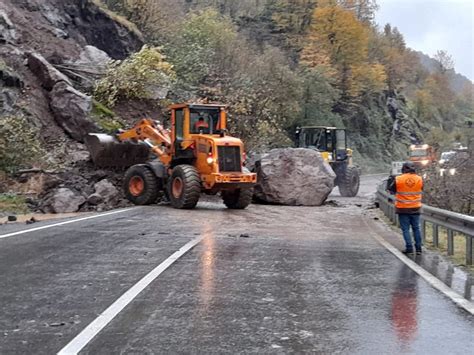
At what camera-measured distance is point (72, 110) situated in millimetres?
25922

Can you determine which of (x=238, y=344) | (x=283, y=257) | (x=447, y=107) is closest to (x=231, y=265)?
(x=283, y=257)

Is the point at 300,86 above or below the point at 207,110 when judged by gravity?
above

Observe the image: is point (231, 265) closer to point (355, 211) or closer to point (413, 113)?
point (355, 211)

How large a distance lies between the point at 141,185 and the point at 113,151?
8.22 ft

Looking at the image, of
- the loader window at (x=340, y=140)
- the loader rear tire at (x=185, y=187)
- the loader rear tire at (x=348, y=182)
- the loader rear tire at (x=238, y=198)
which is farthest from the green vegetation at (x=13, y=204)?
the loader window at (x=340, y=140)

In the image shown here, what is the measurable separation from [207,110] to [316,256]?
10.2 metres

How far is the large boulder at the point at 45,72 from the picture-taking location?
27.0 metres

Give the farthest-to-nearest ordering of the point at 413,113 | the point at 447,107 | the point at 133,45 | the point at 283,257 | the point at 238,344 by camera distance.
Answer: the point at 447,107, the point at 413,113, the point at 133,45, the point at 283,257, the point at 238,344

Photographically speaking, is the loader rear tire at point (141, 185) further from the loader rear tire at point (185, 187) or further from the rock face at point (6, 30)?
the rock face at point (6, 30)

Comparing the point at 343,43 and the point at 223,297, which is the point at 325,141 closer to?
the point at 223,297

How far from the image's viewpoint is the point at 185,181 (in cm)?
1861

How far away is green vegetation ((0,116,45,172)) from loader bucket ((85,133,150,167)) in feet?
6.23

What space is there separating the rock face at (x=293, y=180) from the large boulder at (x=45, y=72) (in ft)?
31.4

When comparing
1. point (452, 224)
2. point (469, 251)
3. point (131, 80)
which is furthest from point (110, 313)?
point (131, 80)
